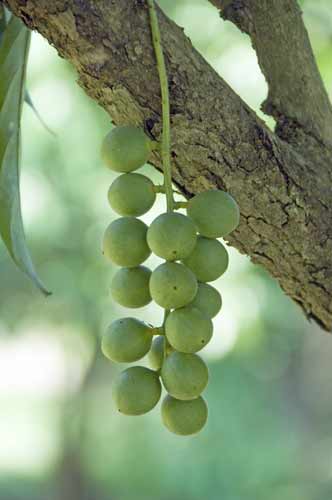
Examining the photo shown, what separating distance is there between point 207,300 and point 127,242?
3.6 inches

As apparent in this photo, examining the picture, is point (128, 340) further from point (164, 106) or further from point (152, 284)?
point (164, 106)

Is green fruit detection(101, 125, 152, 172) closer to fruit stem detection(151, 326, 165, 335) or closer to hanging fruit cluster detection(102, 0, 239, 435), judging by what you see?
hanging fruit cluster detection(102, 0, 239, 435)

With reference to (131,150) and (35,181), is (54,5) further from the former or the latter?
(35,181)

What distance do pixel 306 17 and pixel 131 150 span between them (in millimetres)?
2610

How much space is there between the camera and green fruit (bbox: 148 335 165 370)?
0.83 m

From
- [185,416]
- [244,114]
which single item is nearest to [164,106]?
[244,114]

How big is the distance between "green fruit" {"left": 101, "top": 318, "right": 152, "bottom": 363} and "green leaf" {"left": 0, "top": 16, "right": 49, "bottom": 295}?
25 cm

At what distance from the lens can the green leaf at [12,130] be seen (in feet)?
3.42

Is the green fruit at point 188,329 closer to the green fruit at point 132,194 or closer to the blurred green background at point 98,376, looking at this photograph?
the green fruit at point 132,194

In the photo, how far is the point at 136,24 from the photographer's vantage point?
869 millimetres

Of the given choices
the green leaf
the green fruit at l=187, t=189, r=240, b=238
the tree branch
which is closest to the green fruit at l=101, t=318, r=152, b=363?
the green fruit at l=187, t=189, r=240, b=238

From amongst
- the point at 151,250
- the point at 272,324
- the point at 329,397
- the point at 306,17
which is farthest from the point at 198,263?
the point at 329,397

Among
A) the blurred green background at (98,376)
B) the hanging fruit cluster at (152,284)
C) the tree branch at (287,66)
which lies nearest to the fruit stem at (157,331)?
the hanging fruit cluster at (152,284)

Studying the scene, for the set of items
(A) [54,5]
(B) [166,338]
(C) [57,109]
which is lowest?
(C) [57,109]
